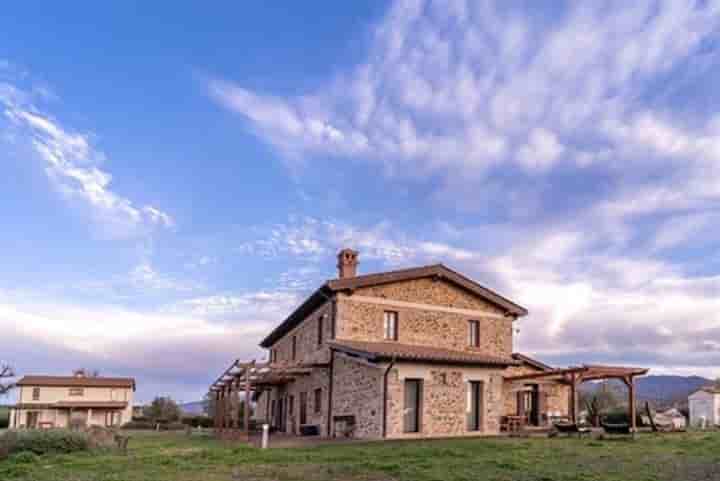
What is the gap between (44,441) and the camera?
59.7 ft

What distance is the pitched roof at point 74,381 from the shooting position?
5631cm

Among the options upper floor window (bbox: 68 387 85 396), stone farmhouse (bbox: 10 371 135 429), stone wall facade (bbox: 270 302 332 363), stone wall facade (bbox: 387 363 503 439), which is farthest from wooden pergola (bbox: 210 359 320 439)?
upper floor window (bbox: 68 387 85 396)

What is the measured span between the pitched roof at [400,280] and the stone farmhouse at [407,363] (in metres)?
0.04

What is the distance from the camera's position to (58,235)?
19.6m

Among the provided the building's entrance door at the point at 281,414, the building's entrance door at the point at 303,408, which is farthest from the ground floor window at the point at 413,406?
the building's entrance door at the point at 281,414

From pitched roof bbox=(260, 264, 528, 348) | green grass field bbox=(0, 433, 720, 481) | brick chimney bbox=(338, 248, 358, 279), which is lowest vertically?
green grass field bbox=(0, 433, 720, 481)

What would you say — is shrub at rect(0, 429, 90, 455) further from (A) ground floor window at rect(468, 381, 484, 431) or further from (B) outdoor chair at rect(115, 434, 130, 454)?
(A) ground floor window at rect(468, 381, 484, 431)

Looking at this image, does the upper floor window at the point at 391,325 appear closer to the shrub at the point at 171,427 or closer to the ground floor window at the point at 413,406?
the ground floor window at the point at 413,406

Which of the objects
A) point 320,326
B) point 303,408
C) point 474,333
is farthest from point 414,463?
point 303,408

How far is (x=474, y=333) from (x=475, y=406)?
4.04m

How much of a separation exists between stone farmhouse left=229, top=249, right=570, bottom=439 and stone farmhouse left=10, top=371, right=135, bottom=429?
3239cm

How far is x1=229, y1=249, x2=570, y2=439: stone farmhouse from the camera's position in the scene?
853 inches

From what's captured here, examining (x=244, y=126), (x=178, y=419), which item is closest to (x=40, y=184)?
(x=244, y=126)

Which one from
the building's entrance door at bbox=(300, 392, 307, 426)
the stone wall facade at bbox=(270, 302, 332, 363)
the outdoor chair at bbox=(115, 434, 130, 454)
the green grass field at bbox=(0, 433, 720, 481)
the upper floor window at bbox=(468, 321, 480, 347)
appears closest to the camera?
the green grass field at bbox=(0, 433, 720, 481)
